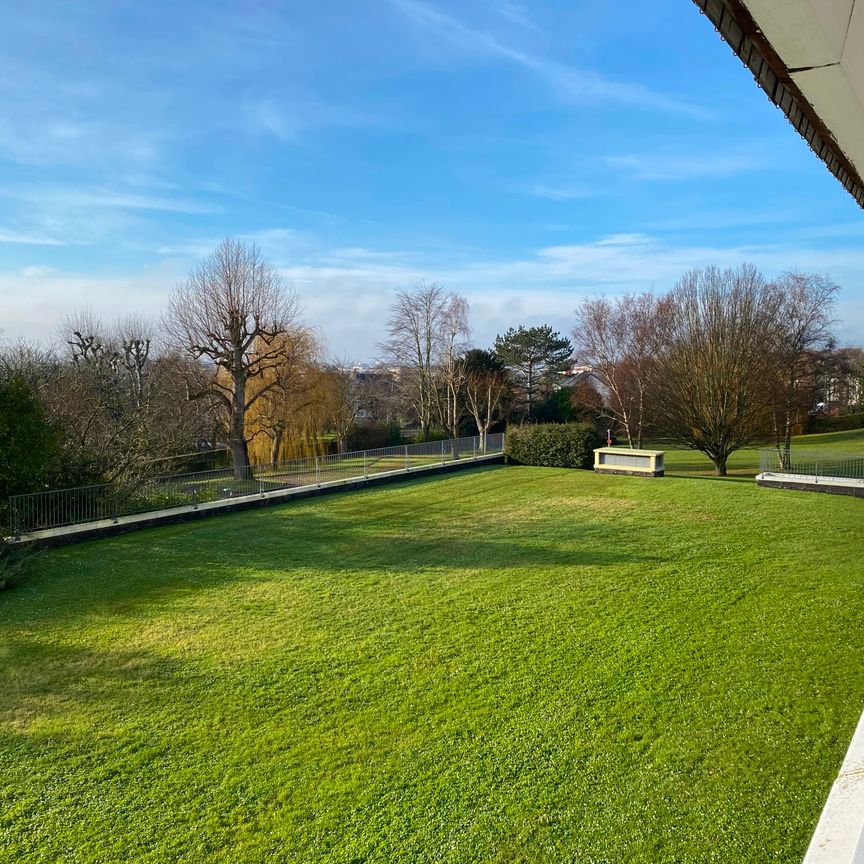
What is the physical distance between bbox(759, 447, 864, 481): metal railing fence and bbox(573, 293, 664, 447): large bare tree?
12002mm

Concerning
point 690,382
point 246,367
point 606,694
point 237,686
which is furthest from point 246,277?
point 606,694

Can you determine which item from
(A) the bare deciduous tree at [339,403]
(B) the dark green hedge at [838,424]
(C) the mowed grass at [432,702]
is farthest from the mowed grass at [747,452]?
(C) the mowed grass at [432,702]

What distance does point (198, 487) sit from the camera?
14297 millimetres

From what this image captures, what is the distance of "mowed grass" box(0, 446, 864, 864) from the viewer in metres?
3.77

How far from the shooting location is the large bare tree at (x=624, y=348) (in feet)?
102

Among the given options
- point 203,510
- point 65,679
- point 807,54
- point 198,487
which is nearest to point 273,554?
point 203,510

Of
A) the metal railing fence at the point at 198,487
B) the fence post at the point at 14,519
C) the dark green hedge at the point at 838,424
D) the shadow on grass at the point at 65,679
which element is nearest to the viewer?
the shadow on grass at the point at 65,679

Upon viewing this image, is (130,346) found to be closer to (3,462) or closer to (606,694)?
(3,462)

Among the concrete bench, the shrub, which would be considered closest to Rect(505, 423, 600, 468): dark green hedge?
the concrete bench

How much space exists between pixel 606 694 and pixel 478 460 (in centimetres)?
1663

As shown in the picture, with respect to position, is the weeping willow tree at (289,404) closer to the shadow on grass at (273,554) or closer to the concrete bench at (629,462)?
the shadow on grass at (273,554)

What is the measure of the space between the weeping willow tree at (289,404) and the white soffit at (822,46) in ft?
71.7

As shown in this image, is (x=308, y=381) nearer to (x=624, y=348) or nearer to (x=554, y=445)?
(x=554, y=445)

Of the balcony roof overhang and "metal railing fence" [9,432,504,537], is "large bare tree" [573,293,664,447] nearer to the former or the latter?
"metal railing fence" [9,432,504,537]
